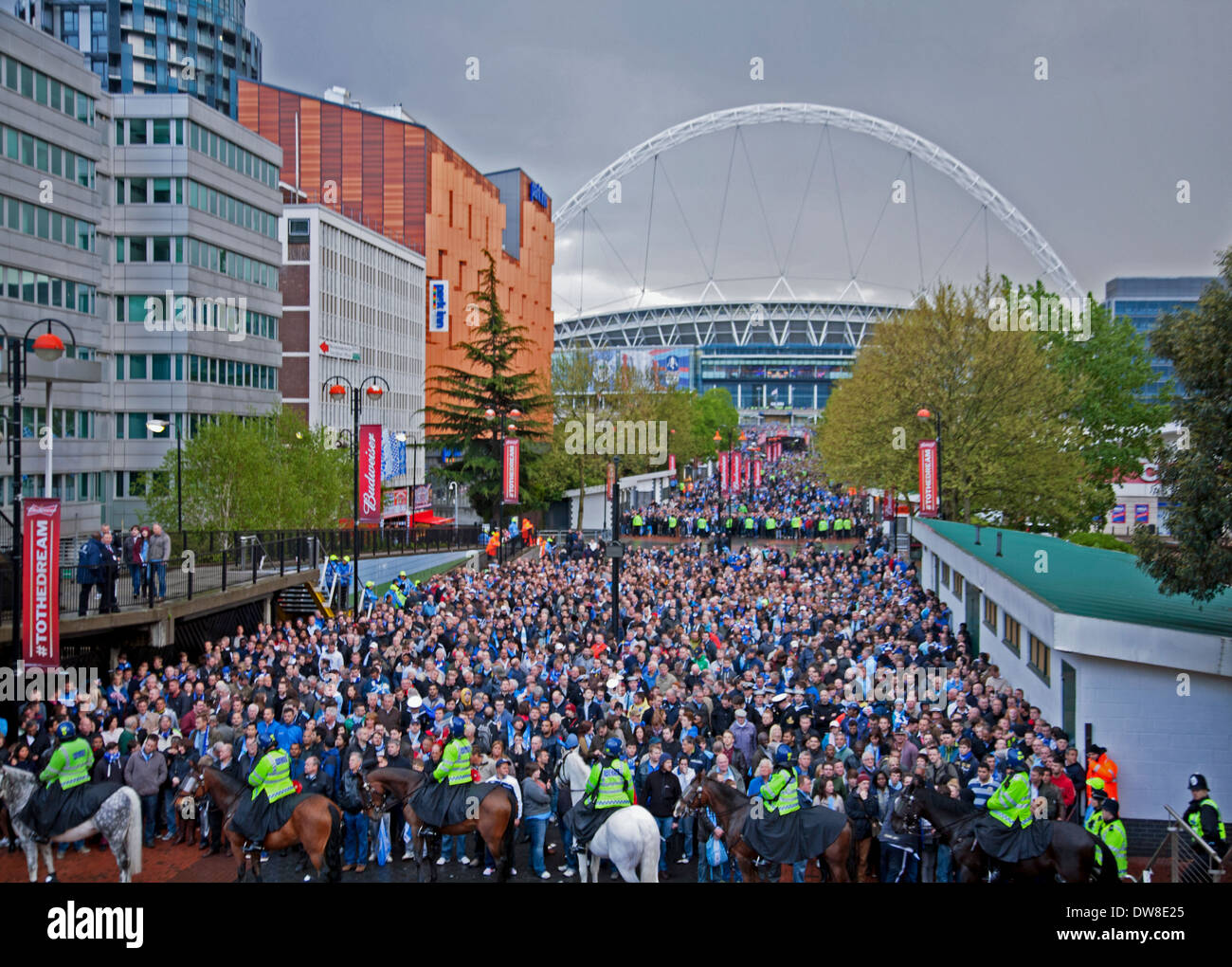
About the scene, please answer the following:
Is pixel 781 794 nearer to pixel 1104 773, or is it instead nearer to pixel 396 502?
pixel 1104 773

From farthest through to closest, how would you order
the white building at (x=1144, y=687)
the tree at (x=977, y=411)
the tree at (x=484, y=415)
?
the tree at (x=484, y=415) < the tree at (x=977, y=411) < the white building at (x=1144, y=687)

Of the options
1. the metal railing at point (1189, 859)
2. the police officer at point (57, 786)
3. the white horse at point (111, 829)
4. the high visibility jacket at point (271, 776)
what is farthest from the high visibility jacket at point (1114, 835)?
the police officer at point (57, 786)

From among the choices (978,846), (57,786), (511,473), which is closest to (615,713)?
(978,846)

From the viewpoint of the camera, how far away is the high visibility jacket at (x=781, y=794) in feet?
31.8

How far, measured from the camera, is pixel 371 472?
29.2m

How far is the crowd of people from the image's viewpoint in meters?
11.1

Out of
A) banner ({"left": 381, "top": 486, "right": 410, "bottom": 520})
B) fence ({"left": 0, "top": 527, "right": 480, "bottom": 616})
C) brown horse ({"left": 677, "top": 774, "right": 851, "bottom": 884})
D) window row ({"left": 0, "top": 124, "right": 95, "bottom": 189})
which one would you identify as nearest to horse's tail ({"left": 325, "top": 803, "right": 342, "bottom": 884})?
brown horse ({"left": 677, "top": 774, "right": 851, "bottom": 884})

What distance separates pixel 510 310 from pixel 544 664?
94070 mm

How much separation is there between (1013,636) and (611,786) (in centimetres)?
1149

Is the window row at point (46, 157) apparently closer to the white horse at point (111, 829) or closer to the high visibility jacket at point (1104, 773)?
the white horse at point (111, 829)

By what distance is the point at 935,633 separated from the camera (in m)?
21.1

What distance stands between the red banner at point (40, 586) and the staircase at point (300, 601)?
12331mm
